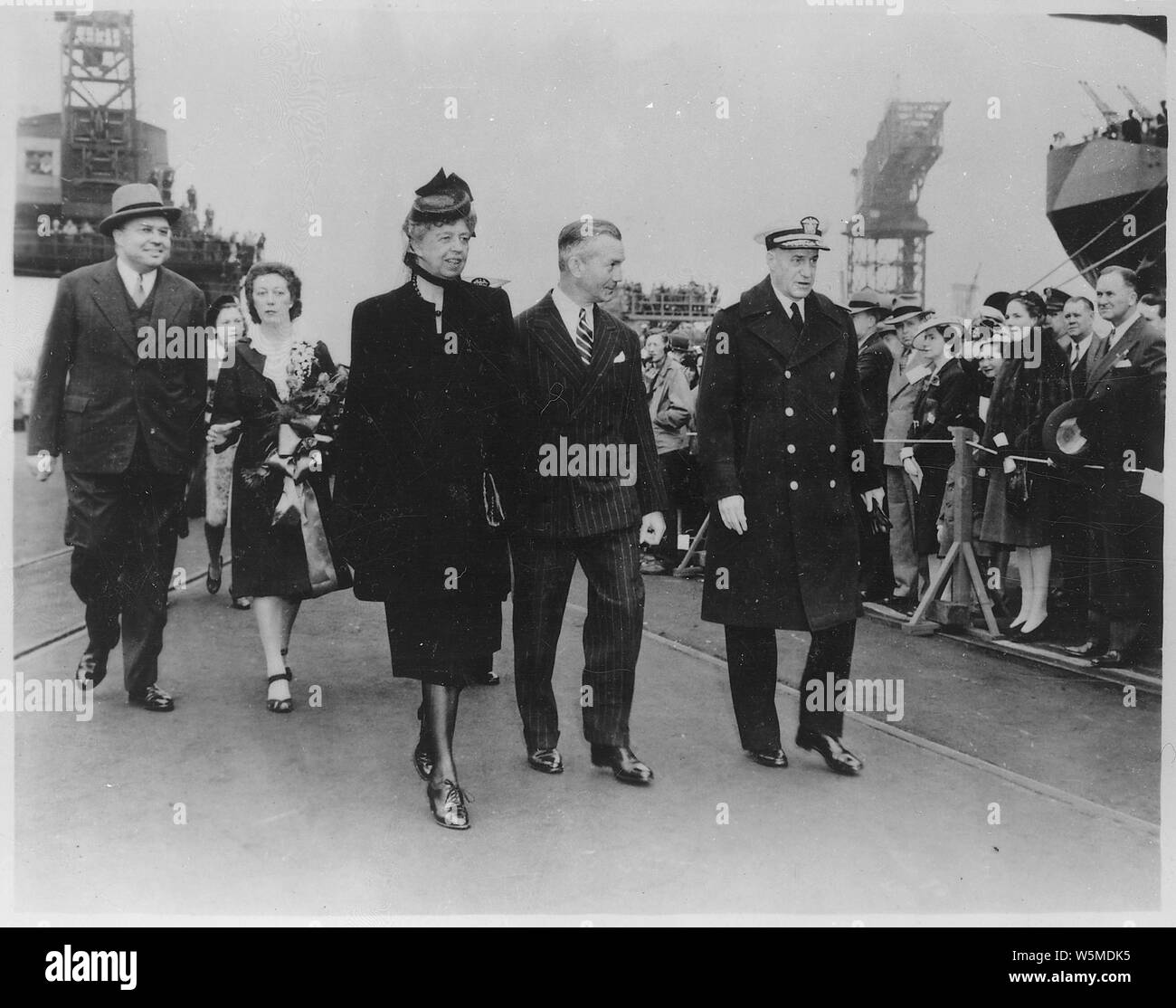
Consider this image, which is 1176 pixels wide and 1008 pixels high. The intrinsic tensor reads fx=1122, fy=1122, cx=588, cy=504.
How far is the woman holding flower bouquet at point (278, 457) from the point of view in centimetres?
467

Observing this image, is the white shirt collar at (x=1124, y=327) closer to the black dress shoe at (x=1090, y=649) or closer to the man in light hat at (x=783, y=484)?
the black dress shoe at (x=1090, y=649)

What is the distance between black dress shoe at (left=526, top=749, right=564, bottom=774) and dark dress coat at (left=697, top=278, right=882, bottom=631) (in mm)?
807

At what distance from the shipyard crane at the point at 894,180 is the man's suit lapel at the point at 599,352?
1.25 metres

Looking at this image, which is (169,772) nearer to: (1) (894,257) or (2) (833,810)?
(2) (833,810)

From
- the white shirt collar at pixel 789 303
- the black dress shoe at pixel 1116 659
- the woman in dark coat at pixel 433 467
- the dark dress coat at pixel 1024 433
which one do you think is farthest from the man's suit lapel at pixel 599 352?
the black dress shoe at pixel 1116 659

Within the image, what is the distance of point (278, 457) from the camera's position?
4.75 metres

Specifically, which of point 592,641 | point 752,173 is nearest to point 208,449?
point 592,641

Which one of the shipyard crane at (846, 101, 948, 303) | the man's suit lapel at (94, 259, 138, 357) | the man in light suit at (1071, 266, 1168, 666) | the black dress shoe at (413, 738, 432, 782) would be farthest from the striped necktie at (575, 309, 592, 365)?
the man in light suit at (1071, 266, 1168, 666)

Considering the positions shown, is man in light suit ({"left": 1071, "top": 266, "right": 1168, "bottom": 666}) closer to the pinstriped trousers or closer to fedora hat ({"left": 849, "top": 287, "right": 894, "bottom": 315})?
fedora hat ({"left": 849, "top": 287, "right": 894, "bottom": 315})

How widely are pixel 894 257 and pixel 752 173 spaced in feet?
2.56

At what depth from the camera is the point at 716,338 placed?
4402mm

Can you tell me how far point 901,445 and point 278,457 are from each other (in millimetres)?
3335

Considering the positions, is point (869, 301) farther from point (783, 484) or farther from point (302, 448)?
point (302, 448)

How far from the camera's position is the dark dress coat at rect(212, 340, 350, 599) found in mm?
4691
